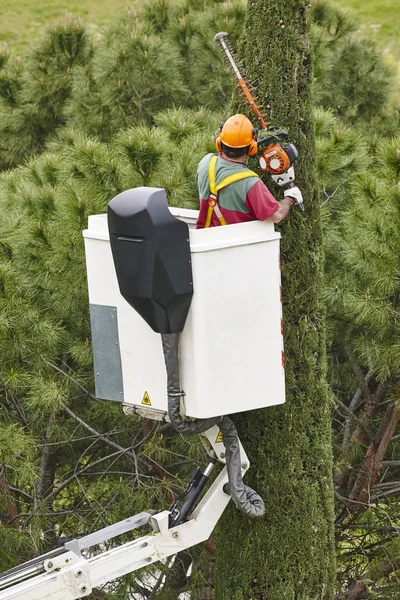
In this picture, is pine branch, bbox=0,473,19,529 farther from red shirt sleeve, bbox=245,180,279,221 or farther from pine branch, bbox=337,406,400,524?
red shirt sleeve, bbox=245,180,279,221

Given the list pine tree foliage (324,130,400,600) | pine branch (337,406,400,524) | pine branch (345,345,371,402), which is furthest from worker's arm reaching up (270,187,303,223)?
pine branch (337,406,400,524)

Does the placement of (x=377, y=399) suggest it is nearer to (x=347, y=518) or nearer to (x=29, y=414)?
(x=347, y=518)

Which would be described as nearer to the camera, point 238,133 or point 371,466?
point 238,133

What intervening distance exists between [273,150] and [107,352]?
1338 millimetres

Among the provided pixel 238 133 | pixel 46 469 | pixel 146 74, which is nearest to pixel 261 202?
pixel 238 133

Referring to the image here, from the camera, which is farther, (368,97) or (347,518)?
(368,97)

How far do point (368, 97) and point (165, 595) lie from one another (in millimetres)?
5846

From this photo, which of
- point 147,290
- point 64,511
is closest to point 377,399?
point 64,511

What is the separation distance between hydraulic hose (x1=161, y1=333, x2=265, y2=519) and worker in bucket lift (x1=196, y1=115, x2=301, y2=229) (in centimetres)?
71

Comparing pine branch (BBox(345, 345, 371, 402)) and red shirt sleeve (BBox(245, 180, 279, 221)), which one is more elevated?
red shirt sleeve (BBox(245, 180, 279, 221))

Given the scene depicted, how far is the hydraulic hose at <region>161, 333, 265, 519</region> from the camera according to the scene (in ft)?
15.3

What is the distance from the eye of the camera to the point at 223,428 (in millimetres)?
5156

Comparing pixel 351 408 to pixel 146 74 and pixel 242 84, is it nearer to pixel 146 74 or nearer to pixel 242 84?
pixel 242 84

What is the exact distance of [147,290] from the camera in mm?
4590
